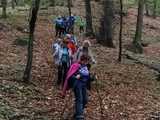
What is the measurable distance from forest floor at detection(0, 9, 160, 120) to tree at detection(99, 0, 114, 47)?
1985 mm

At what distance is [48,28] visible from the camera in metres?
32.3

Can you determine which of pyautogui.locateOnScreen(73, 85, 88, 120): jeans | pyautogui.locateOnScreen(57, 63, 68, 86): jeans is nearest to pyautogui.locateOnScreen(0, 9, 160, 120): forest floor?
pyautogui.locateOnScreen(57, 63, 68, 86): jeans

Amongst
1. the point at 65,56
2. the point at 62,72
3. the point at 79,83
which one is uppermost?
the point at 79,83

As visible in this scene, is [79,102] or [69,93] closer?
[79,102]

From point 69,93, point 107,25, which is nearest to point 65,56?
point 69,93

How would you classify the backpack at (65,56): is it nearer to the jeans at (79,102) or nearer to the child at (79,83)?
the child at (79,83)

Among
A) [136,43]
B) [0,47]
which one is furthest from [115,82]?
[136,43]

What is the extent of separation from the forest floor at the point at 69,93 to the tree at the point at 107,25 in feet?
6.51

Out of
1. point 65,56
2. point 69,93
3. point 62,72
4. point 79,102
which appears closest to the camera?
point 79,102

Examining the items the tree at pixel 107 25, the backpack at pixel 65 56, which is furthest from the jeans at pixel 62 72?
the tree at pixel 107 25

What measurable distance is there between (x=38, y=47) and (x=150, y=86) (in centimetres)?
730

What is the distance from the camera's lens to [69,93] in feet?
47.6

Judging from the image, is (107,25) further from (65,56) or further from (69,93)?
(69,93)

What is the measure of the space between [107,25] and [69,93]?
13312 mm
